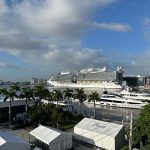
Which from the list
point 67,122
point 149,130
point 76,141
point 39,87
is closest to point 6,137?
point 76,141

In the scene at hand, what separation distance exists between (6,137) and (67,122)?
24050 mm

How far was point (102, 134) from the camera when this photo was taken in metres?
41.7

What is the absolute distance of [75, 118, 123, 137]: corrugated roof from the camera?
41.7m

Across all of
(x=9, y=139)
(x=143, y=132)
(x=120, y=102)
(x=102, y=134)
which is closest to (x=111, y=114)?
(x=120, y=102)

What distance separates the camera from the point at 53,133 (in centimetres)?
4078

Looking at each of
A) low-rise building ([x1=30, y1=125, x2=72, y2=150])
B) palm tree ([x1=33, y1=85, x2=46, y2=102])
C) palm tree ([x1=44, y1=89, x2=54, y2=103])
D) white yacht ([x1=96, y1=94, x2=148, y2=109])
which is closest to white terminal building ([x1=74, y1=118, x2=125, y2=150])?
low-rise building ([x1=30, y1=125, x2=72, y2=150])

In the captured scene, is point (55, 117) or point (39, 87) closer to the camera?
point (55, 117)

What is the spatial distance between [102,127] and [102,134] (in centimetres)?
241

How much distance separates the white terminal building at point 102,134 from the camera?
134 feet

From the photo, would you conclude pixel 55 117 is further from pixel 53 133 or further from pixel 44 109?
pixel 53 133

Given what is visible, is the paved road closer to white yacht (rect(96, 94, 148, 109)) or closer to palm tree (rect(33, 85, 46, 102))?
palm tree (rect(33, 85, 46, 102))

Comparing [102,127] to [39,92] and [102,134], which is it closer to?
[102,134]

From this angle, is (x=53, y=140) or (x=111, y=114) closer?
(x=53, y=140)

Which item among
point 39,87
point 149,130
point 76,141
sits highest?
point 39,87
